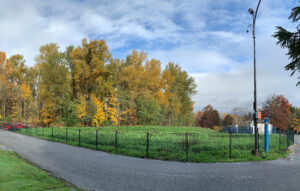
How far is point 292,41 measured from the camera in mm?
9148

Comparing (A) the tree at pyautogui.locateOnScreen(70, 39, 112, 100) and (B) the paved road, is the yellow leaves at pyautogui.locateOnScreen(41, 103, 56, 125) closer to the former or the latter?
(A) the tree at pyautogui.locateOnScreen(70, 39, 112, 100)

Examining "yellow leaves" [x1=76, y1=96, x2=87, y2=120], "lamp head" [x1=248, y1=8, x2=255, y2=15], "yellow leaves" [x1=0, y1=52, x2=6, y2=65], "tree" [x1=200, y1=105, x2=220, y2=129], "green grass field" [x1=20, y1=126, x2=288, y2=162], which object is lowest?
"tree" [x1=200, y1=105, x2=220, y2=129]

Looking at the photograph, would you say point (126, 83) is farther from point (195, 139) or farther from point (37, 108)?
point (195, 139)

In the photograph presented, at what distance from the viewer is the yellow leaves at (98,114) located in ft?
106

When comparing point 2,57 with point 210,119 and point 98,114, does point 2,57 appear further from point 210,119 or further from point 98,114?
point 210,119

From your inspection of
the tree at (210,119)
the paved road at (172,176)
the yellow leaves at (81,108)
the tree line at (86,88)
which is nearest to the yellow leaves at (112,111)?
the tree line at (86,88)

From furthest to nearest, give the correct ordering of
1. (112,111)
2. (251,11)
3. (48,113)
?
(48,113)
(112,111)
(251,11)

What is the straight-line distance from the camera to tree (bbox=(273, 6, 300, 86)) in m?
8.90

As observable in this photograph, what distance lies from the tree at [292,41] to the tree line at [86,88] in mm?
27138

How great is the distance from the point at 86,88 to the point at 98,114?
5.63m

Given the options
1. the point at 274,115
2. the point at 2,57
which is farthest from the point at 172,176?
the point at 274,115

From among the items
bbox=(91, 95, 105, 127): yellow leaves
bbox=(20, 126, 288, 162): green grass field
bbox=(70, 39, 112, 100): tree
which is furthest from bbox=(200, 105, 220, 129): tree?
bbox=(20, 126, 288, 162): green grass field

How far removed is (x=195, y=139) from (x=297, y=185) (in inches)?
223

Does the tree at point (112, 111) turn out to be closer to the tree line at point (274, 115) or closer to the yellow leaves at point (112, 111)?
the yellow leaves at point (112, 111)
